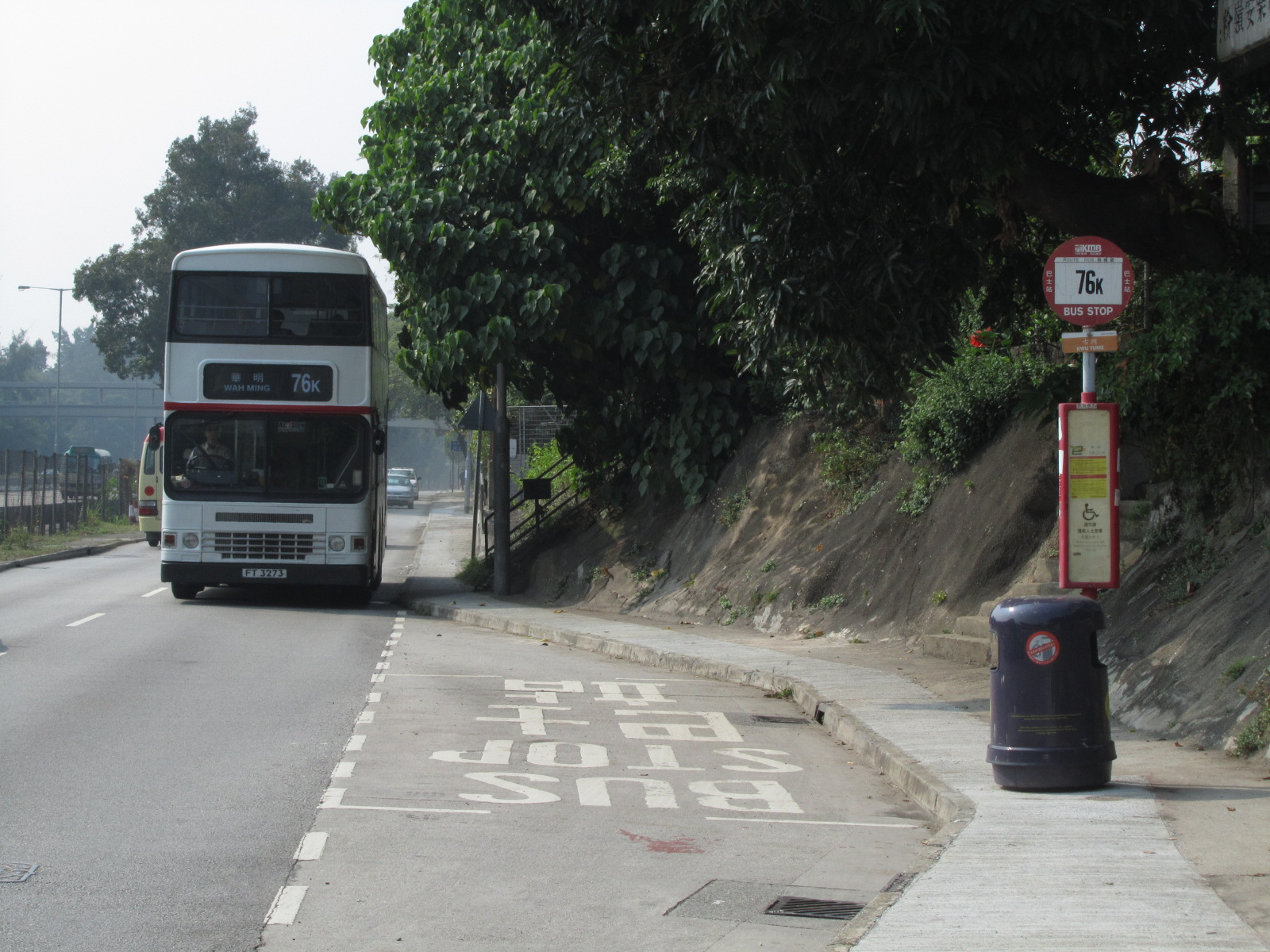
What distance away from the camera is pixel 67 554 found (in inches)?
1273

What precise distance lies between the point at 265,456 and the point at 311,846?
45.0 ft

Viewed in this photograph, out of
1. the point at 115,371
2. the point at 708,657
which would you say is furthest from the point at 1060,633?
the point at 115,371

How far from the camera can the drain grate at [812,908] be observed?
5.37 metres

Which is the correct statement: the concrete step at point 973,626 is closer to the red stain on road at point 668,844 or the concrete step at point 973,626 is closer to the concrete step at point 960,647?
the concrete step at point 960,647

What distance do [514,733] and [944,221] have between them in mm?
5783

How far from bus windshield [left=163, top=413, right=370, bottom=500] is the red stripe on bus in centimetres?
10

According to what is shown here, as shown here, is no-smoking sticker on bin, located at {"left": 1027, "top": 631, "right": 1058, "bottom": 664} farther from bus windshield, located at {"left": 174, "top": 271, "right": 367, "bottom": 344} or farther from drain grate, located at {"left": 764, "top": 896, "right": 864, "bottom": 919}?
bus windshield, located at {"left": 174, "top": 271, "right": 367, "bottom": 344}

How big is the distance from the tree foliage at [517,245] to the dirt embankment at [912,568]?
1.22 m

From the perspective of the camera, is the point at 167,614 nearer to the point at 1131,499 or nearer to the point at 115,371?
the point at 1131,499

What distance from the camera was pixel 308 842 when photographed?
625 cm

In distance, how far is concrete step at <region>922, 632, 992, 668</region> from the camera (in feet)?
39.1

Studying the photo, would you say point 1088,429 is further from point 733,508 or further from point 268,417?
point 268,417

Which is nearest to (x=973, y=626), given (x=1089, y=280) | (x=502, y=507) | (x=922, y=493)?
(x=922, y=493)

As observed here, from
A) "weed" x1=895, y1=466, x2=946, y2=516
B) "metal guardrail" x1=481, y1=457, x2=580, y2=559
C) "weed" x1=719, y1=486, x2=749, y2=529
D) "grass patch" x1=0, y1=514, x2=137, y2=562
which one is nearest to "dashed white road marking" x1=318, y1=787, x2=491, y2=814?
"weed" x1=895, y1=466, x2=946, y2=516
